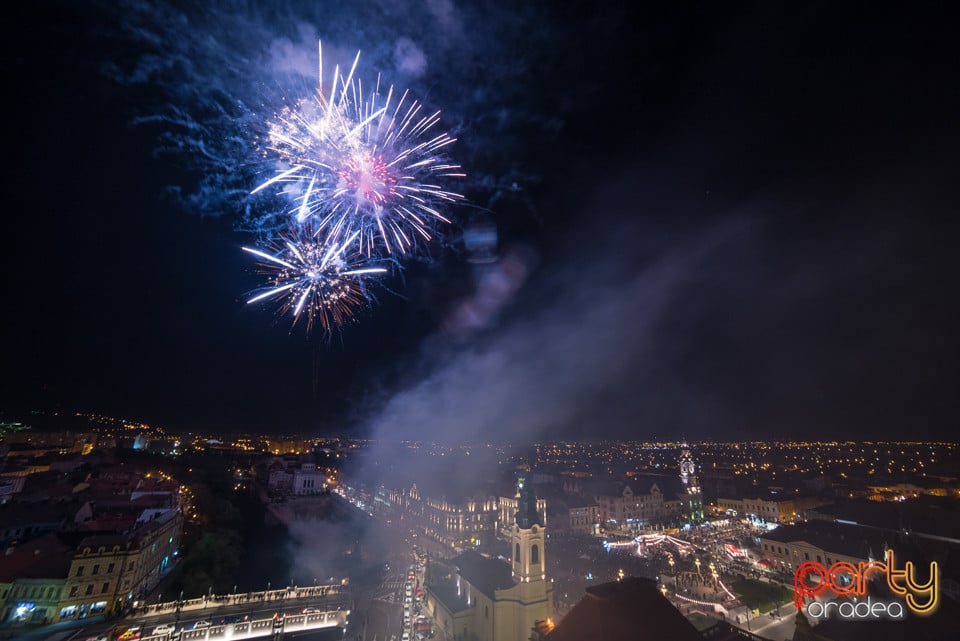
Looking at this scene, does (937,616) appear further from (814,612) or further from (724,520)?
(724,520)

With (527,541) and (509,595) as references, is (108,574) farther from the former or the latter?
(527,541)

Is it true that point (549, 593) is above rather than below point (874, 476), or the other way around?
below

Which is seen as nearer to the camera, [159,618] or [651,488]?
[159,618]

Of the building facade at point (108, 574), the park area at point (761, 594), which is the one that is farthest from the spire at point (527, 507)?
the building facade at point (108, 574)

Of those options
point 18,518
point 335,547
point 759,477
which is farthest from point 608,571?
point 759,477

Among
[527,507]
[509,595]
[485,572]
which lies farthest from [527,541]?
[485,572]

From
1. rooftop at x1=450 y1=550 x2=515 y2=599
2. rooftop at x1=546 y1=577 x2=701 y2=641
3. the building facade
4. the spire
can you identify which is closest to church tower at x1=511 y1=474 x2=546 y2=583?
the spire

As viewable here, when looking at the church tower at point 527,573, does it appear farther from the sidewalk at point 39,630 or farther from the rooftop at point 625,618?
the sidewalk at point 39,630

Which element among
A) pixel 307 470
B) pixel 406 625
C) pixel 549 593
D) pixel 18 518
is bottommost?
pixel 406 625

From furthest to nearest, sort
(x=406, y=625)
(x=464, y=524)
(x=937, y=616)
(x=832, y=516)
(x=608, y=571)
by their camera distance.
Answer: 1. (x=464, y=524)
2. (x=832, y=516)
3. (x=608, y=571)
4. (x=406, y=625)
5. (x=937, y=616)
